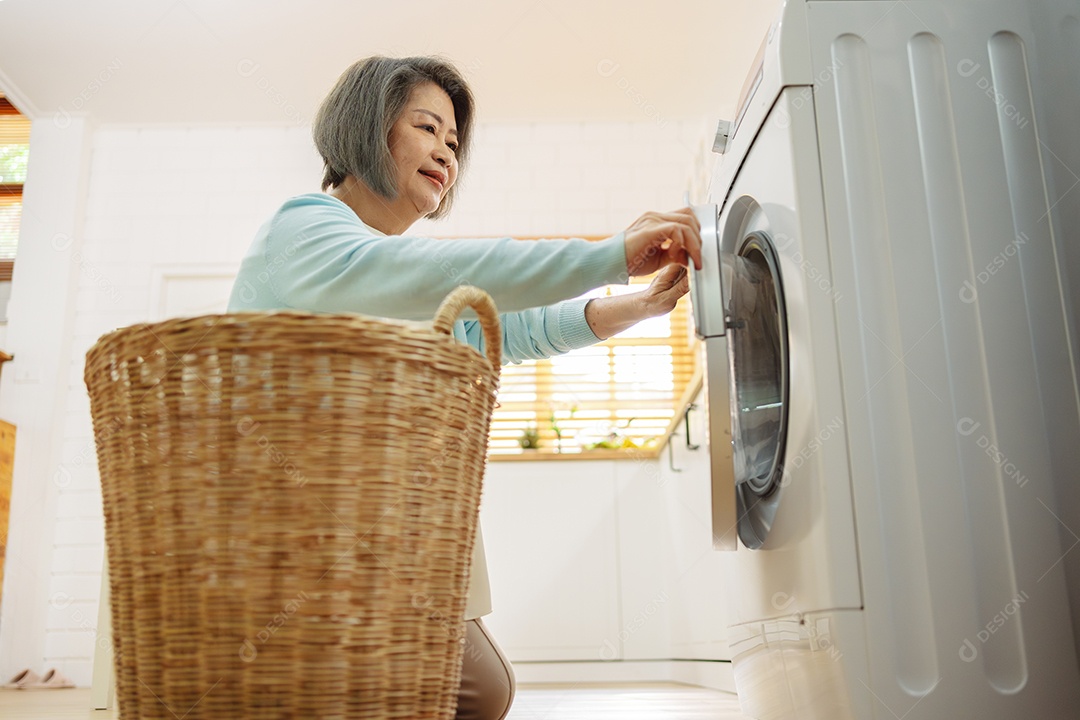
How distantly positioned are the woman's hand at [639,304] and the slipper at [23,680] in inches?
124

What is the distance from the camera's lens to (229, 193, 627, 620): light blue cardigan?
3.25ft

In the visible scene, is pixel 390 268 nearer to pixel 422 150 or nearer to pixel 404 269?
pixel 404 269

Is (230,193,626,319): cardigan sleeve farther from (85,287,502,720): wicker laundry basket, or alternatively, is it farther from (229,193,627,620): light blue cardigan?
(85,287,502,720): wicker laundry basket

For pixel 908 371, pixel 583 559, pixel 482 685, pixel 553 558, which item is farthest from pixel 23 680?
pixel 908 371

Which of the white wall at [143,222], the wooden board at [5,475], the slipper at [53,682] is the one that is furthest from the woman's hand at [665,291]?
the wooden board at [5,475]

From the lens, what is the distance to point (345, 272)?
1.05 m

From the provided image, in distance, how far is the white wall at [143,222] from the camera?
154 inches

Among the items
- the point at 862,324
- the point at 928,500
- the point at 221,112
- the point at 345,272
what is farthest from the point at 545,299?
the point at 221,112

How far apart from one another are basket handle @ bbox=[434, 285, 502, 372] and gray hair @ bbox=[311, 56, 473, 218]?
562 mm

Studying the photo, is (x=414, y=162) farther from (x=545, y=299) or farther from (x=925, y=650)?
(x=925, y=650)

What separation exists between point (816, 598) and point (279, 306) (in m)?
0.70

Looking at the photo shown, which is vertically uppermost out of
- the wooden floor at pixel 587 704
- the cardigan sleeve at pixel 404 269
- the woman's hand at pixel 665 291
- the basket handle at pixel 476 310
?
the woman's hand at pixel 665 291

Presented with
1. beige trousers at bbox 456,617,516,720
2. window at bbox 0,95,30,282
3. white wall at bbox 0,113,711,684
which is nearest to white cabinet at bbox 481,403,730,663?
white wall at bbox 0,113,711,684

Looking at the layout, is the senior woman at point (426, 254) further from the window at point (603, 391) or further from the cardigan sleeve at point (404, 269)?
the window at point (603, 391)
